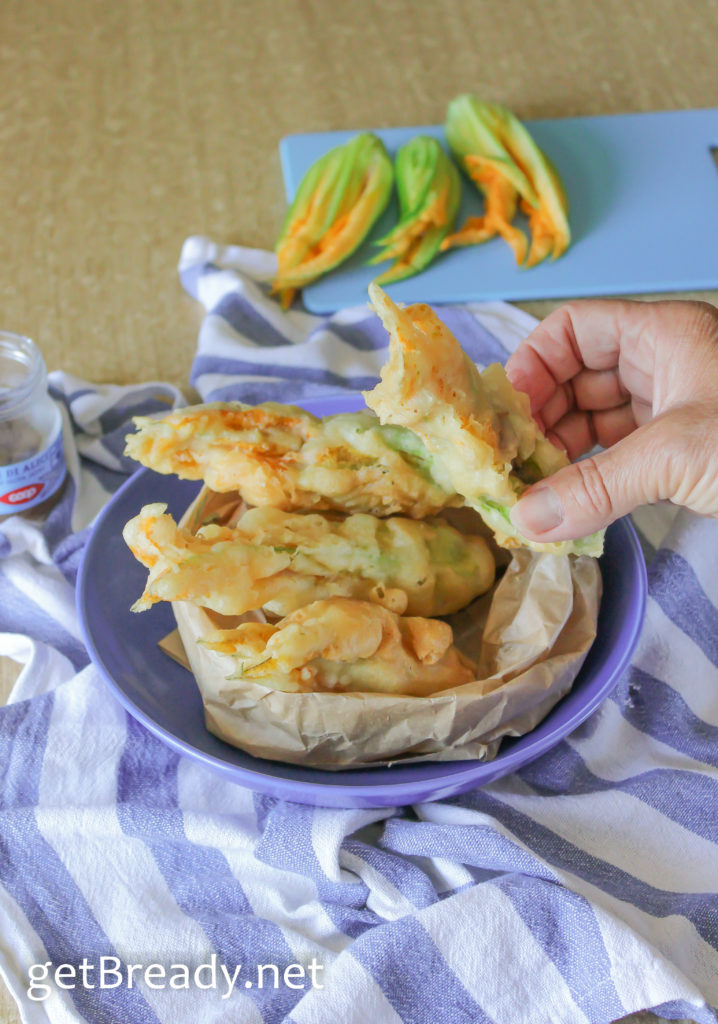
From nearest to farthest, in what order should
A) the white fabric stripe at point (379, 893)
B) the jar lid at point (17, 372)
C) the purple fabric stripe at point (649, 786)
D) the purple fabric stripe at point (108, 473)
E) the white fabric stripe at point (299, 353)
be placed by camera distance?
the white fabric stripe at point (379, 893) < the purple fabric stripe at point (649, 786) < the jar lid at point (17, 372) < the purple fabric stripe at point (108, 473) < the white fabric stripe at point (299, 353)

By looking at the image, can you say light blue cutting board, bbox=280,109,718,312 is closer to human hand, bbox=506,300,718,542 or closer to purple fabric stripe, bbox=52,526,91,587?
human hand, bbox=506,300,718,542

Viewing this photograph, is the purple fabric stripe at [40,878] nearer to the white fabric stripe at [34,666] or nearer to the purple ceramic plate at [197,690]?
the white fabric stripe at [34,666]

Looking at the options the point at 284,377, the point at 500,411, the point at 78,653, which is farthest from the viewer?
the point at 284,377

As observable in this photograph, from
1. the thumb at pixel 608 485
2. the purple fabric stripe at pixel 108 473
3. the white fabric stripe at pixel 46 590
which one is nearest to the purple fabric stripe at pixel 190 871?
the white fabric stripe at pixel 46 590

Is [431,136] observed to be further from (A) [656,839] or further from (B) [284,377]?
(A) [656,839]

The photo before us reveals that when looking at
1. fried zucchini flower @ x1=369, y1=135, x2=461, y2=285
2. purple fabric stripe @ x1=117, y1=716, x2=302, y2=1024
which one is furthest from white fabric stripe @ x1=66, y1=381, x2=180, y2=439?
purple fabric stripe @ x1=117, y1=716, x2=302, y2=1024

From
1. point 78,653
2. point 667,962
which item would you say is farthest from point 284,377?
point 667,962
